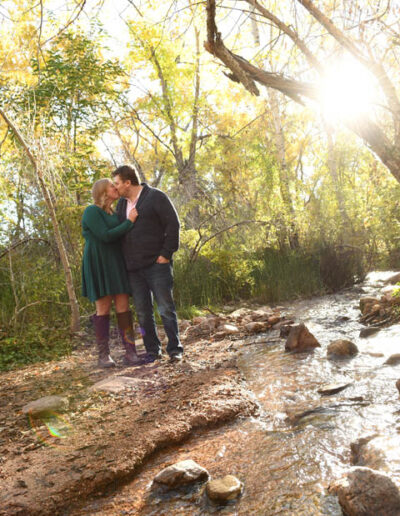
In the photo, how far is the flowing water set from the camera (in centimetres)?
170

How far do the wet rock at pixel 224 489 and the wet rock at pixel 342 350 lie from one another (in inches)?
80.8

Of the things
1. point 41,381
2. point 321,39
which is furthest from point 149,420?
point 321,39

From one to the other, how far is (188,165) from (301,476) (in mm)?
9436

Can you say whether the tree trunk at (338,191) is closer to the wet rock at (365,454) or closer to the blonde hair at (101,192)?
the blonde hair at (101,192)

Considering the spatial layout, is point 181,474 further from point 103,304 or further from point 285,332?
point 285,332

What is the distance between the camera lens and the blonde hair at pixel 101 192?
3998mm

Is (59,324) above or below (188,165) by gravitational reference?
below

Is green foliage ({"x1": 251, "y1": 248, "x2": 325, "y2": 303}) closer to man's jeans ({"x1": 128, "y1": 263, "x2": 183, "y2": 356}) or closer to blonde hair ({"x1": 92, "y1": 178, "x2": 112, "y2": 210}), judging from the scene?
man's jeans ({"x1": 128, "y1": 263, "x2": 183, "y2": 356})

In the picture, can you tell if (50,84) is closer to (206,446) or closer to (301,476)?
(206,446)

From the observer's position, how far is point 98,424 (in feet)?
8.50

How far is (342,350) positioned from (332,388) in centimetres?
89

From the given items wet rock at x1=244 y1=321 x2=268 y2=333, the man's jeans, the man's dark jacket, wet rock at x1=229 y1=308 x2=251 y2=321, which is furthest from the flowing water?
wet rock at x1=229 y1=308 x2=251 y2=321

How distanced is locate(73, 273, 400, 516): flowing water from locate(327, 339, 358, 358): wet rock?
0.25 ft

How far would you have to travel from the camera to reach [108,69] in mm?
7340
